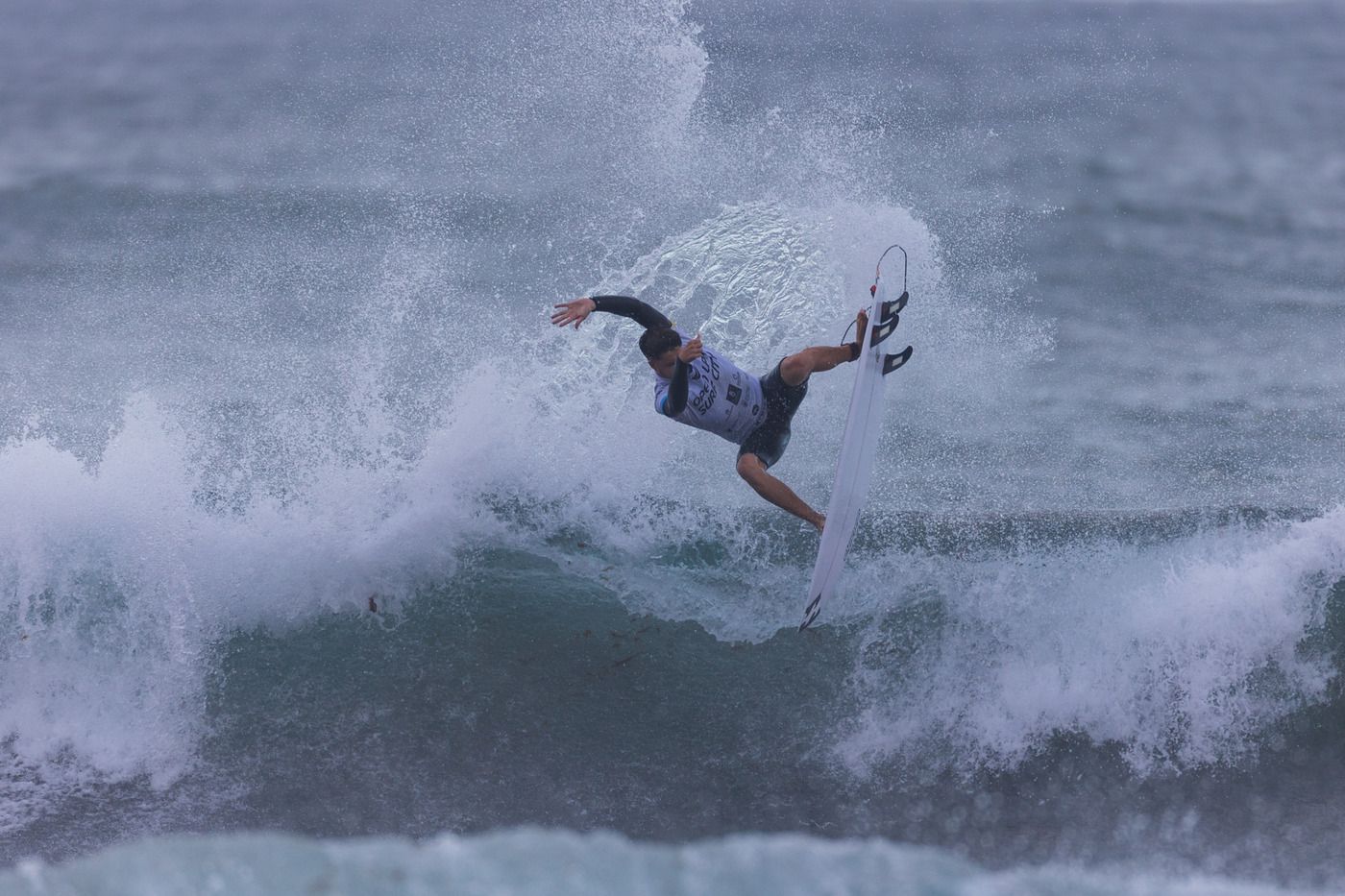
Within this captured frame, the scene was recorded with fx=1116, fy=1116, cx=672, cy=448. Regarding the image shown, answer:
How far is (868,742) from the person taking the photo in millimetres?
4352

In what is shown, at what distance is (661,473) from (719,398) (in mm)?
1303

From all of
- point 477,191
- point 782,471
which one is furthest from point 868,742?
point 477,191

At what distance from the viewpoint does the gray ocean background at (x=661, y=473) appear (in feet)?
13.5

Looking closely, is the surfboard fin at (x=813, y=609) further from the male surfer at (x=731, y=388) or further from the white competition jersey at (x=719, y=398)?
the white competition jersey at (x=719, y=398)

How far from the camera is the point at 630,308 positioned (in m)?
4.66

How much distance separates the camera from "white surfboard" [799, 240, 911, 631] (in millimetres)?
4617

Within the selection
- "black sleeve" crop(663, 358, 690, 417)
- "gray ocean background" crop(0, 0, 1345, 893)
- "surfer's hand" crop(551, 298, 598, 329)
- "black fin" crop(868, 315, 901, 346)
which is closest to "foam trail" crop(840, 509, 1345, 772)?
"gray ocean background" crop(0, 0, 1345, 893)

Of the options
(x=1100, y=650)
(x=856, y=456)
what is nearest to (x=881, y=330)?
(x=856, y=456)

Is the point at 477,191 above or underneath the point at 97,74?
underneath

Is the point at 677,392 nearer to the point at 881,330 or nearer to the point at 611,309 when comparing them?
the point at 611,309

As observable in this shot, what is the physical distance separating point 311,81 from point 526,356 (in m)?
6.10

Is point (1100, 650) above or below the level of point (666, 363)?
below

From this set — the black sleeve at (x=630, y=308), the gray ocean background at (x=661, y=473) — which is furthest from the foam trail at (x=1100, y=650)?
the black sleeve at (x=630, y=308)

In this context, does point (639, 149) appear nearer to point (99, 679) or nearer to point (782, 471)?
point (782, 471)
